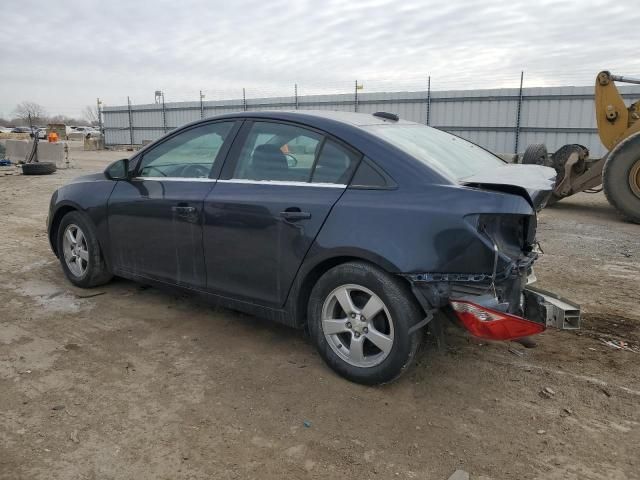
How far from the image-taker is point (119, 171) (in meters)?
4.58

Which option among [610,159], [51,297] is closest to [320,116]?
[51,297]

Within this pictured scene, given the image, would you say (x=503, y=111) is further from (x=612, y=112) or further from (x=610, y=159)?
(x=610, y=159)

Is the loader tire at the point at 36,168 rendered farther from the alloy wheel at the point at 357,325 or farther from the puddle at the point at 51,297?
the alloy wheel at the point at 357,325

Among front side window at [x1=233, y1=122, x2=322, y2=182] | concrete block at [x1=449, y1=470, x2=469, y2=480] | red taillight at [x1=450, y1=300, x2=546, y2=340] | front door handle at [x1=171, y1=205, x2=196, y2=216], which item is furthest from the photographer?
front door handle at [x1=171, y1=205, x2=196, y2=216]

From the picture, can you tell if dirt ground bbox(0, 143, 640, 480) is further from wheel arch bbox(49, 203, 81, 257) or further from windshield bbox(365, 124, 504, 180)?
windshield bbox(365, 124, 504, 180)

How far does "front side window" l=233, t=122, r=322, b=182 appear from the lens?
3.49m

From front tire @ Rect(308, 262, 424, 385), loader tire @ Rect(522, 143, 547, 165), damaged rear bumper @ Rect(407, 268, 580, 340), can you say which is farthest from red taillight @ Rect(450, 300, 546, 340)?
loader tire @ Rect(522, 143, 547, 165)

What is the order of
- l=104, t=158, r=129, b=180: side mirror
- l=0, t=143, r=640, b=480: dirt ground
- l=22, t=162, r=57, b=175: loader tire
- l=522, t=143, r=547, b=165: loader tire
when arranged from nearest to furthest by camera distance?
l=0, t=143, r=640, b=480: dirt ground → l=104, t=158, r=129, b=180: side mirror → l=522, t=143, r=547, b=165: loader tire → l=22, t=162, r=57, b=175: loader tire

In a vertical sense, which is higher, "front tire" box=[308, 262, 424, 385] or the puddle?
"front tire" box=[308, 262, 424, 385]

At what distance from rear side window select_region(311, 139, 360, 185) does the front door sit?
844 mm

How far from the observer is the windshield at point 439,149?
327 centimetres

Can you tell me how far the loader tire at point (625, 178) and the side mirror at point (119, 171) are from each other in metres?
7.99

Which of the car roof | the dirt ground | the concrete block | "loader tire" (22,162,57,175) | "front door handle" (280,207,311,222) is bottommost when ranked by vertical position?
the concrete block

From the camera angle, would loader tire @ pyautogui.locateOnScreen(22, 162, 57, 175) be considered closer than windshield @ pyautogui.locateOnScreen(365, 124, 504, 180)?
No
